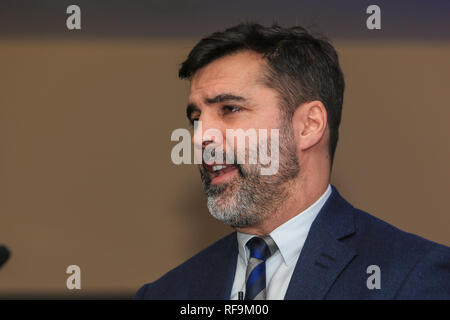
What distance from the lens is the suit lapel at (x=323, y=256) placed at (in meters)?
1.42

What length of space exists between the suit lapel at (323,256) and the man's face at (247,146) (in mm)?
134

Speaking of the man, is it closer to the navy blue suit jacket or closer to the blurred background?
the navy blue suit jacket

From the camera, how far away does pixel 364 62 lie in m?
3.25

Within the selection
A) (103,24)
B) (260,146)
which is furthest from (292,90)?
(103,24)

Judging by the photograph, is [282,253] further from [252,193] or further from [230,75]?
[230,75]

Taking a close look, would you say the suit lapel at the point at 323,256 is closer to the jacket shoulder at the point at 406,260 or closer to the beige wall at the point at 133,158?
the jacket shoulder at the point at 406,260

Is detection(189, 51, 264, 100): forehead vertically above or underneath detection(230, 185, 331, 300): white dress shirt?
above

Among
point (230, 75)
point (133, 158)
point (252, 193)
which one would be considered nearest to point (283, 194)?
point (252, 193)

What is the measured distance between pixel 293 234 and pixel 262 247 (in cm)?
9

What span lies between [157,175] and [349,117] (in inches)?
41.4

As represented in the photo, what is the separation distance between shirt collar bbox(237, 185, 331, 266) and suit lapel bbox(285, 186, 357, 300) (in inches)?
1.6

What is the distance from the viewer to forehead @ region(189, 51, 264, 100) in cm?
158

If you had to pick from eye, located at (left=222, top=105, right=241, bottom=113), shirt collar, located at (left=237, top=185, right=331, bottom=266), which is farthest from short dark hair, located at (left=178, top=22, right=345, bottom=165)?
shirt collar, located at (left=237, top=185, right=331, bottom=266)

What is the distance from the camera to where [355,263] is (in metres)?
1.45
